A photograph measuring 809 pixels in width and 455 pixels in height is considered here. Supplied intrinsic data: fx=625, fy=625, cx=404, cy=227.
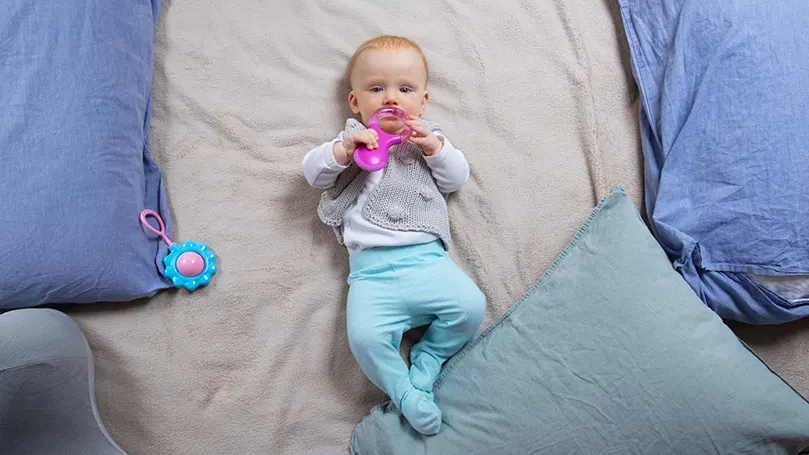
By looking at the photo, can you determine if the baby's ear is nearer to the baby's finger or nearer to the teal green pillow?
the baby's finger

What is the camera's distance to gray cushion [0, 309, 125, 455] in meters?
0.99

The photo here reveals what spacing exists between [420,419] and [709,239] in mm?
652

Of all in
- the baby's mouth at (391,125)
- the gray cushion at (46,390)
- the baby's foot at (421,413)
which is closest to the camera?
the gray cushion at (46,390)

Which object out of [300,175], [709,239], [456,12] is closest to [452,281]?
[300,175]

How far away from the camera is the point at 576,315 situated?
1126 millimetres

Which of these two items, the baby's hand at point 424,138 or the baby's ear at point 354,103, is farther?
the baby's ear at point 354,103

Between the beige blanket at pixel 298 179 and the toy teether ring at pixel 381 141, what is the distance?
0.59ft

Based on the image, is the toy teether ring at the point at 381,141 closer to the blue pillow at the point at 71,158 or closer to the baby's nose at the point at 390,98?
the baby's nose at the point at 390,98

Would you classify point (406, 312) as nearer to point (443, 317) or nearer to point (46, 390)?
point (443, 317)

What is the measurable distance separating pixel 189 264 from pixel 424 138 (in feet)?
1.69

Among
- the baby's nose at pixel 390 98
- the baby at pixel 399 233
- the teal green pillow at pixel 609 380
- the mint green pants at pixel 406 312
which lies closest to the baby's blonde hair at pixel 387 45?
the baby at pixel 399 233

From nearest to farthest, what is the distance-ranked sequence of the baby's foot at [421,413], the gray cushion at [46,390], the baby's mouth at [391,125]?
the gray cushion at [46,390] → the baby's foot at [421,413] → the baby's mouth at [391,125]

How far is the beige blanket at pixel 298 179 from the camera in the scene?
1.19 meters

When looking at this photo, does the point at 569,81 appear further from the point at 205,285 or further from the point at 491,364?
the point at 205,285
